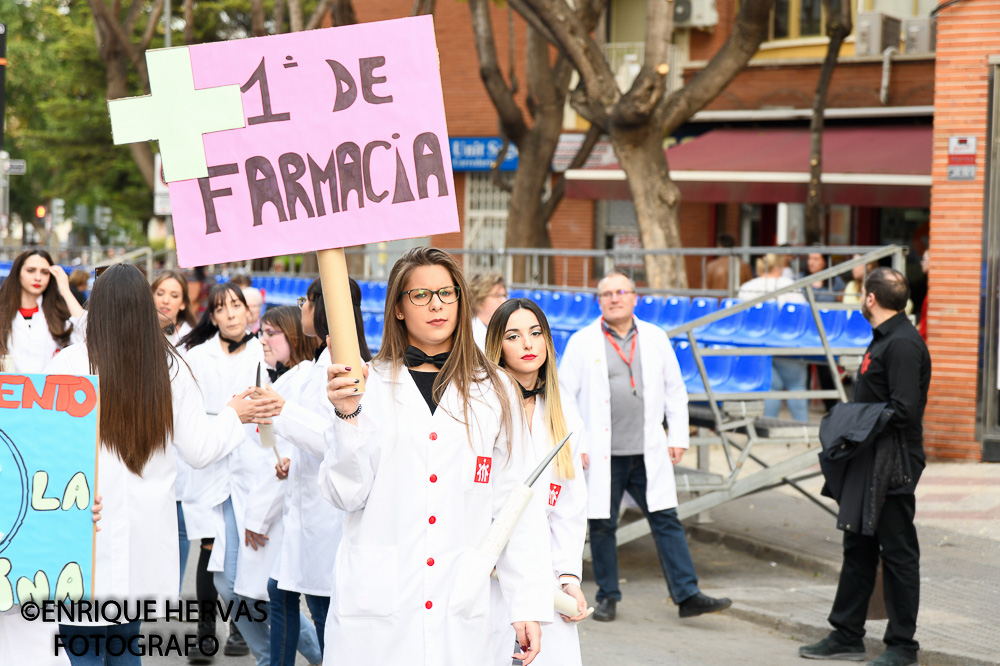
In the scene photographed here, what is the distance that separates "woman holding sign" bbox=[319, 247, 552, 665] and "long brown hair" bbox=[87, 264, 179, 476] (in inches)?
35.9

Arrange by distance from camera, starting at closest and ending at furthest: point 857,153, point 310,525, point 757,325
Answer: point 310,525
point 757,325
point 857,153

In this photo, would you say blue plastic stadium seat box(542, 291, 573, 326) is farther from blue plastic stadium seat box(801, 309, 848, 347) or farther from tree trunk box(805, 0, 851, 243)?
tree trunk box(805, 0, 851, 243)

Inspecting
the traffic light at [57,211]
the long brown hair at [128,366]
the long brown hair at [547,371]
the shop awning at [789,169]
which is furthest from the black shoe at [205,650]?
the traffic light at [57,211]

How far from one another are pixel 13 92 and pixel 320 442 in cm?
3918

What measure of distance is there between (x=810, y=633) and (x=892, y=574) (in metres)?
0.97

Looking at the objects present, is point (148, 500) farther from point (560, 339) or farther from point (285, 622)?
point (560, 339)

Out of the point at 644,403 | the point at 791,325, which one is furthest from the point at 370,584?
the point at 791,325

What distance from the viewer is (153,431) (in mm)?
4016

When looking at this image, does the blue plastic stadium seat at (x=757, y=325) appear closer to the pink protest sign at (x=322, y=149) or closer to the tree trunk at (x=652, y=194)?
the tree trunk at (x=652, y=194)

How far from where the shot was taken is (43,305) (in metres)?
7.77

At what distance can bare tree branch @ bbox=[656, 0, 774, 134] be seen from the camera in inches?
497

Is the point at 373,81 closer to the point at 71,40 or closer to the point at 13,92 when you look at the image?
the point at 71,40

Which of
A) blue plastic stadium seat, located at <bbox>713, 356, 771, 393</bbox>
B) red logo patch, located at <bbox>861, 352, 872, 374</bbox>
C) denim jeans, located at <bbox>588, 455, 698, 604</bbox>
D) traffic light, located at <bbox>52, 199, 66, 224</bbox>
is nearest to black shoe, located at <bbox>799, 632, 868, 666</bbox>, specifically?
denim jeans, located at <bbox>588, 455, 698, 604</bbox>

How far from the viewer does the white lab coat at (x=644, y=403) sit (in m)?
7.14
